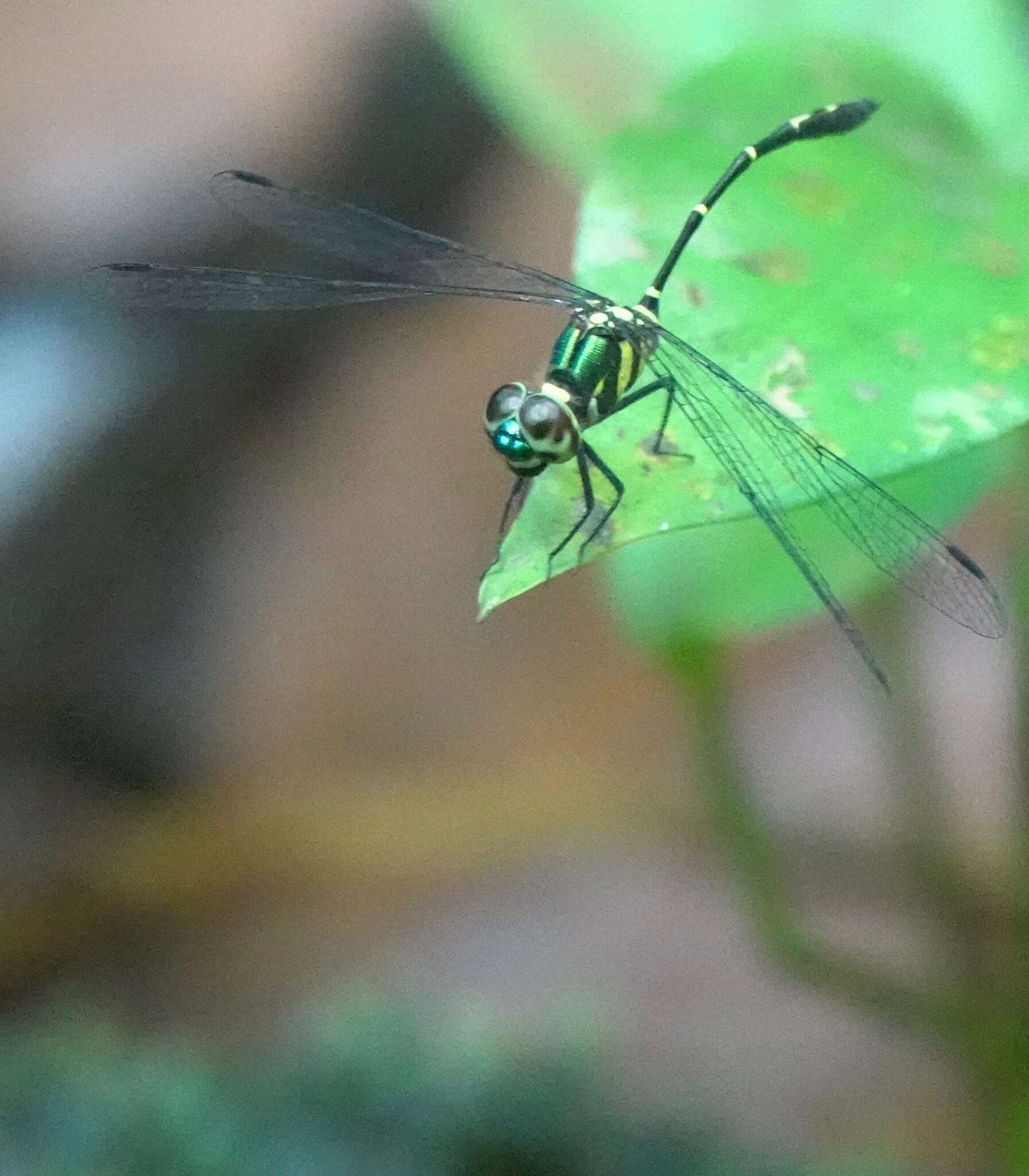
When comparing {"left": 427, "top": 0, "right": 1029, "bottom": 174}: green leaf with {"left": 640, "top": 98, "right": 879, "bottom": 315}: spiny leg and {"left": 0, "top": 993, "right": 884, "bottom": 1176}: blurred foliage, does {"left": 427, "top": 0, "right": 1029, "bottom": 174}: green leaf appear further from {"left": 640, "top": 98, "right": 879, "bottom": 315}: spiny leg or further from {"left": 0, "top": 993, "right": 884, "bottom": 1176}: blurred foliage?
{"left": 0, "top": 993, "right": 884, "bottom": 1176}: blurred foliage

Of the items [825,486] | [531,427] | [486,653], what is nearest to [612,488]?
→ [825,486]

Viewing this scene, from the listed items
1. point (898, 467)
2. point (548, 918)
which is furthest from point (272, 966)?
point (898, 467)

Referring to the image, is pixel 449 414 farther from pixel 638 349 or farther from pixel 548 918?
pixel 638 349

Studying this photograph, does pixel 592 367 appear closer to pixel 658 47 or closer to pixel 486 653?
pixel 658 47

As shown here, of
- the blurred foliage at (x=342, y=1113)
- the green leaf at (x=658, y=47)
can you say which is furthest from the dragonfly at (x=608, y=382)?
the blurred foliage at (x=342, y=1113)

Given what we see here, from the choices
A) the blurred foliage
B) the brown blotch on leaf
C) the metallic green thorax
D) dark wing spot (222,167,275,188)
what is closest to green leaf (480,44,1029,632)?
the brown blotch on leaf

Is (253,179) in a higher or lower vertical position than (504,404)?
higher
